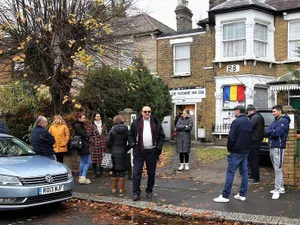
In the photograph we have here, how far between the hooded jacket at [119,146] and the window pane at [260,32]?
13.1m

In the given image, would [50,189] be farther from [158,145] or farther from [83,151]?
[83,151]

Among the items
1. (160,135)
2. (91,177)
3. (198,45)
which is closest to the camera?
(160,135)

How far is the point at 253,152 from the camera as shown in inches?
351

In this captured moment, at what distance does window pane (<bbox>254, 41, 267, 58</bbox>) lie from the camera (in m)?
19.0

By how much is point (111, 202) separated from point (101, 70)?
283 inches

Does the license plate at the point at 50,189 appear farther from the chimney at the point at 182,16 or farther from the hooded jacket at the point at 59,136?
the chimney at the point at 182,16

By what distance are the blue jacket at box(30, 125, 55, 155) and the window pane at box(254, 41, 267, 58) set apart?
13.5 metres

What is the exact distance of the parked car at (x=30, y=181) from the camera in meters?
6.34

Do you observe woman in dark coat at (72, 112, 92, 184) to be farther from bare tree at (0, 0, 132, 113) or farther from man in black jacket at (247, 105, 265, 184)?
man in black jacket at (247, 105, 265, 184)

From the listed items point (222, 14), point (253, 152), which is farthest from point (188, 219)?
point (222, 14)

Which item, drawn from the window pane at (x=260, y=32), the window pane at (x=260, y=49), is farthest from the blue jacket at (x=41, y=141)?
the window pane at (x=260, y=32)

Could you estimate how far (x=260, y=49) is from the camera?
63.2 feet

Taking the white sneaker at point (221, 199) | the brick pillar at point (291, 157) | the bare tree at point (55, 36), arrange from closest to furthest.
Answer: the white sneaker at point (221, 199) → the brick pillar at point (291, 157) → the bare tree at point (55, 36)

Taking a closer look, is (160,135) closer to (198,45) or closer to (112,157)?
(112,157)
